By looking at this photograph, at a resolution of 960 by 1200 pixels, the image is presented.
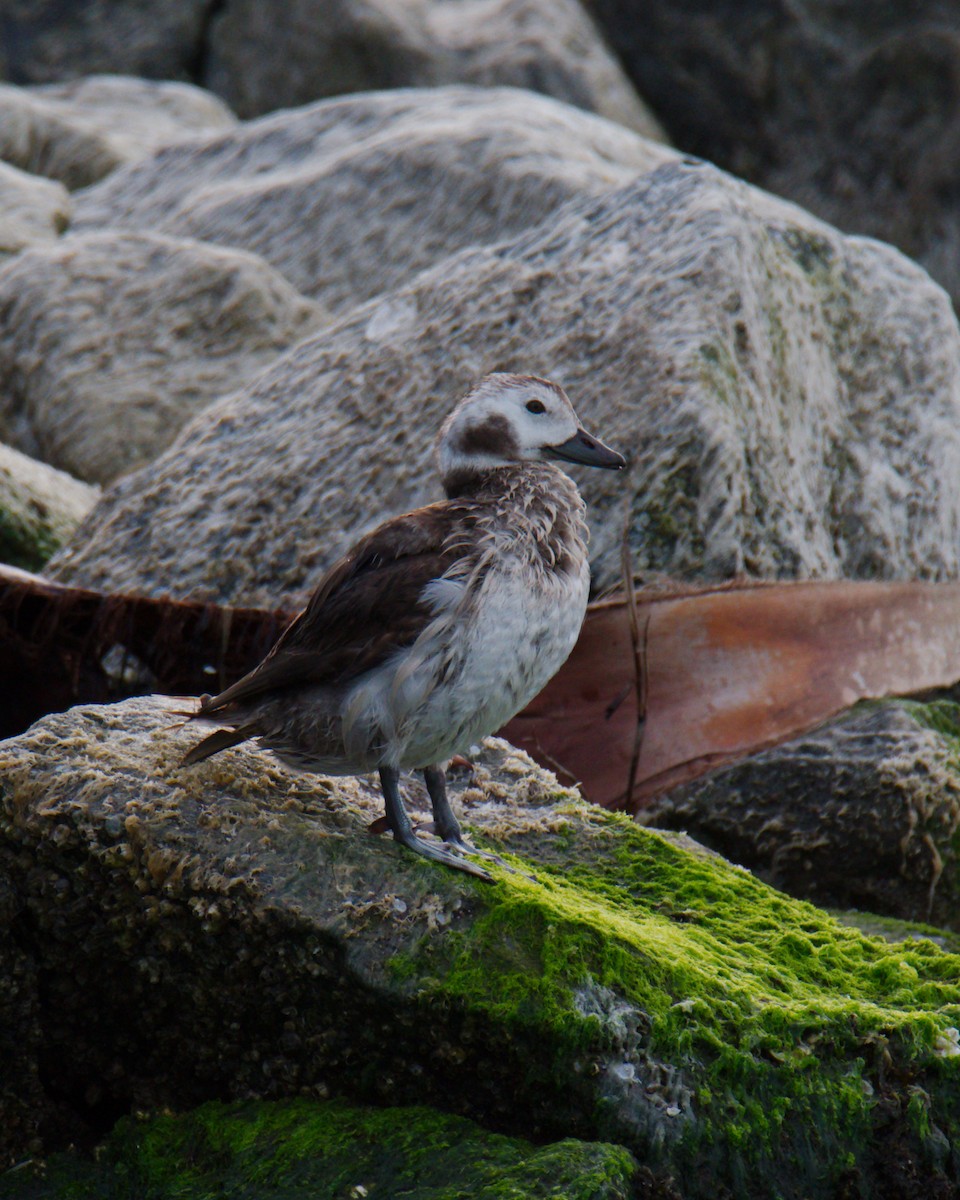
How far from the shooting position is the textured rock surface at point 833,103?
56.3ft

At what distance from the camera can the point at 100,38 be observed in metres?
21.2

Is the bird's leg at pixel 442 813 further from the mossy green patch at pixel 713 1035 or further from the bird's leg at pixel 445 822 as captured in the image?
the mossy green patch at pixel 713 1035

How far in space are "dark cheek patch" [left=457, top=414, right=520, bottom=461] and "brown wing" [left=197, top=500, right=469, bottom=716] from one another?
0.45m

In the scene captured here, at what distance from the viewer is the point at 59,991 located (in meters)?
3.61

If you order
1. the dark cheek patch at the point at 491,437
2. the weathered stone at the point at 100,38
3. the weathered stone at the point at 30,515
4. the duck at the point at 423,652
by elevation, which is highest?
the dark cheek patch at the point at 491,437

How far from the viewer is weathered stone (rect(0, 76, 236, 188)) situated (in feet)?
50.4

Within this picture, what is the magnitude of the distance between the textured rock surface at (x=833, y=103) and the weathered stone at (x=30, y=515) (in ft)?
39.7

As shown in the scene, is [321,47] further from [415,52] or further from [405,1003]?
[405,1003]

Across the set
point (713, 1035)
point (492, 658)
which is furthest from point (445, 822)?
point (713, 1035)

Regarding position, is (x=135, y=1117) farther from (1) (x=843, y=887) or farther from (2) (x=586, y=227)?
(2) (x=586, y=227)

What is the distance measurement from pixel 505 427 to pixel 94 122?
14083mm

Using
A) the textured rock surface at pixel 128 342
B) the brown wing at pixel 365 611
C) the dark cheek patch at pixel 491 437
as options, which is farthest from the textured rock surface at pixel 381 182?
the brown wing at pixel 365 611

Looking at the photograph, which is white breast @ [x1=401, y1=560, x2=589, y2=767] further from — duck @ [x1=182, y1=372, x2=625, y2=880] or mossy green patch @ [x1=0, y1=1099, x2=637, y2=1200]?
mossy green patch @ [x1=0, y1=1099, x2=637, y2=1200]

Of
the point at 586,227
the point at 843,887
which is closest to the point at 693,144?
the point at 586,227
